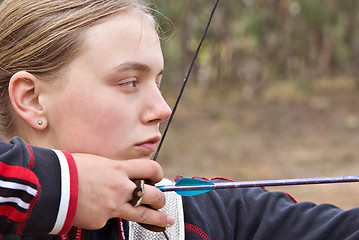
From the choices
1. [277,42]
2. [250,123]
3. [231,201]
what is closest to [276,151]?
[250,123]

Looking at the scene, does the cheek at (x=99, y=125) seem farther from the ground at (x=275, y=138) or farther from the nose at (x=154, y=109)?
the ground at (x=275, y=138)

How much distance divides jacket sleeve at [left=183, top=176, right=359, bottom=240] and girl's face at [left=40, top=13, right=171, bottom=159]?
0.22 metres

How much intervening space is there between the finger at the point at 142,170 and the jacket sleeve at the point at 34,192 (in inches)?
3.9

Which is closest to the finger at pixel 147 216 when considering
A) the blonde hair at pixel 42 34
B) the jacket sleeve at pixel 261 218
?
the jacket sleeve at pixel 261 218

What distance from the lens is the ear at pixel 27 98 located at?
104 cm

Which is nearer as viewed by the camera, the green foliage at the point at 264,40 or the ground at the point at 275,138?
the ground at the point at 275,138

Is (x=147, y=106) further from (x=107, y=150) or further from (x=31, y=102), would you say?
(x=31, y=102)

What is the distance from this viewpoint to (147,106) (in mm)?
1013

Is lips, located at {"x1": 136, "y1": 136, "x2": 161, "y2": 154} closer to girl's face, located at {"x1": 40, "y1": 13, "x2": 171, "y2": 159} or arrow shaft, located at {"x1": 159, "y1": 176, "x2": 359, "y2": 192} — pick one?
girl's face, located at {"x1": 40, "y1": 13, "x2": 171, "y2": 159}

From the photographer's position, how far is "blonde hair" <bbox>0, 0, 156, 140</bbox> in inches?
41.3

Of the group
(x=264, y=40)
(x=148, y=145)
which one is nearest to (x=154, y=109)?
(x=148, y=145)

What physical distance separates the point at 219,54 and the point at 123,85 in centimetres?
1523

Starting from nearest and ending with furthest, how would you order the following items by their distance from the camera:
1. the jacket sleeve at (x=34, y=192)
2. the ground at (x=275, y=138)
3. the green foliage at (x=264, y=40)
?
the jacket sleeve at (x=34, y=192)
the ground at (x=275, y=138)
the green foliage at (x=264, y=40)

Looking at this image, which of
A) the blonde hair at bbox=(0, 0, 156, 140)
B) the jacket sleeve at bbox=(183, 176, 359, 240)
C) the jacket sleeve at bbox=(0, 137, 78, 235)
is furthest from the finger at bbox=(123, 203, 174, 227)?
the blonde hair at bbox=(0, 0, 156, 140)
